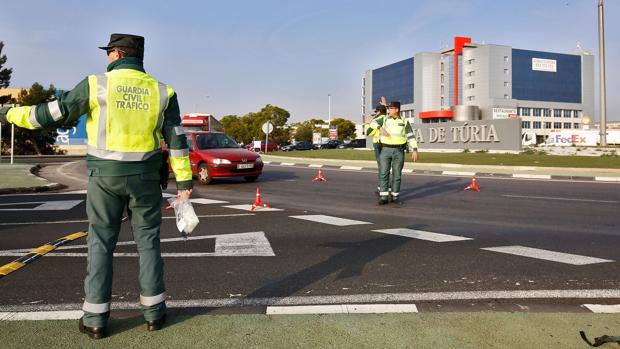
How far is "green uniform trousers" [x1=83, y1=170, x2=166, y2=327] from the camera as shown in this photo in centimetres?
313

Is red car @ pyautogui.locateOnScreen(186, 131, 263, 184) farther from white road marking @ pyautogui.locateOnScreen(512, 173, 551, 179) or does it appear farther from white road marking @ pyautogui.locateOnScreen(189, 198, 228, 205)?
white road marking @ pyautogui.locateOnScreen(512, 173, 551, 179)

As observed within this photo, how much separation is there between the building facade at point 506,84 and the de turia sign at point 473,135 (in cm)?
6134

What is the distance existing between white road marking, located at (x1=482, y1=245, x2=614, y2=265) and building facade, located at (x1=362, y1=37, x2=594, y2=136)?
9732 cm

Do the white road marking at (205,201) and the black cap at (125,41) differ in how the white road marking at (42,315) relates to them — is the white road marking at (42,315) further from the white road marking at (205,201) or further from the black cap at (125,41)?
the white road marking at (205,201)

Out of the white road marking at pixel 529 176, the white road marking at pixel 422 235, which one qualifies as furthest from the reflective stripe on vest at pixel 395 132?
the white road marking at pixel 529 176

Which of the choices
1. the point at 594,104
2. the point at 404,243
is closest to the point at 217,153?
the point at 404,243

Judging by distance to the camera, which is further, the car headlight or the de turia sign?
the de turia sign

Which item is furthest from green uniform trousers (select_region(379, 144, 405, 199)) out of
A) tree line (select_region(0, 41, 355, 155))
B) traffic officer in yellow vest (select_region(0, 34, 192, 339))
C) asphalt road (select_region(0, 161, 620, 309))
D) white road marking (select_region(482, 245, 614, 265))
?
tree line (select_region(0, 41, 355, 155))

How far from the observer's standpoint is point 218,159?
48.2 ft

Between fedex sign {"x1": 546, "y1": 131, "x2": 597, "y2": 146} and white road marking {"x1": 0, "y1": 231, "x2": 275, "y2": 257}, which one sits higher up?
fedex sign {"x1": 546, "y1": 131, "x2": 597, "y2": 146}

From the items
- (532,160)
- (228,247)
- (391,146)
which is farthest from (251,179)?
(532,160)

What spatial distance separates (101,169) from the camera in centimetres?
313

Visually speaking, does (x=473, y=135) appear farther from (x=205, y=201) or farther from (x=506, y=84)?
(x=506, y=84)

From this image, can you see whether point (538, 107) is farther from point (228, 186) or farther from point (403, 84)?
point (228, 186)
